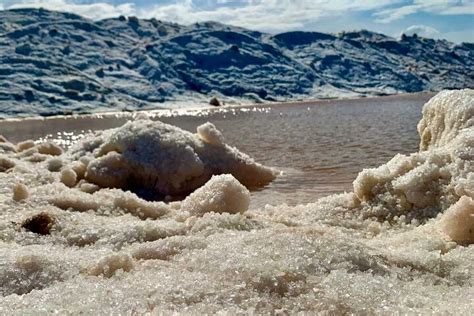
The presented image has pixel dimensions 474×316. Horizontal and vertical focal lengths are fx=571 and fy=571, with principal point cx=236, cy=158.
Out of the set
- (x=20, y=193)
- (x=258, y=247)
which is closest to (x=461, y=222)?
(x=258, y=247)

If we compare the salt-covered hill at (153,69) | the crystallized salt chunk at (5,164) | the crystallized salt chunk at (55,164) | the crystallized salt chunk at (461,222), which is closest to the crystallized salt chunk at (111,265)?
the crystallized salt chunk at (461,222)

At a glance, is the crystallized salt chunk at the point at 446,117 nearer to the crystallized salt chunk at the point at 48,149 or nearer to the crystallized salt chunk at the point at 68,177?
the crystallized salt chunk at the point at 68,177

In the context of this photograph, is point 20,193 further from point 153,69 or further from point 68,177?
point 153,69

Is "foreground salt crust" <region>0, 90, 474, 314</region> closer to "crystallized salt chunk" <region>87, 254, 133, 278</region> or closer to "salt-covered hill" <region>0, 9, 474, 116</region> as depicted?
"crystallized salt chunk" <region>87, 254, 133, 278</region>

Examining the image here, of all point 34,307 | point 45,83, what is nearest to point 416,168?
point 34,307

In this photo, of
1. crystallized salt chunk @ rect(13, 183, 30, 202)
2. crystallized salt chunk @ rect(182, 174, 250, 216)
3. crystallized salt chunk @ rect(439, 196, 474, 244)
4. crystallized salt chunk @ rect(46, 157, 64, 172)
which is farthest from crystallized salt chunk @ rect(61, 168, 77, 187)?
crystallized salt chunk @ rect(439, 196, 474, 244)
